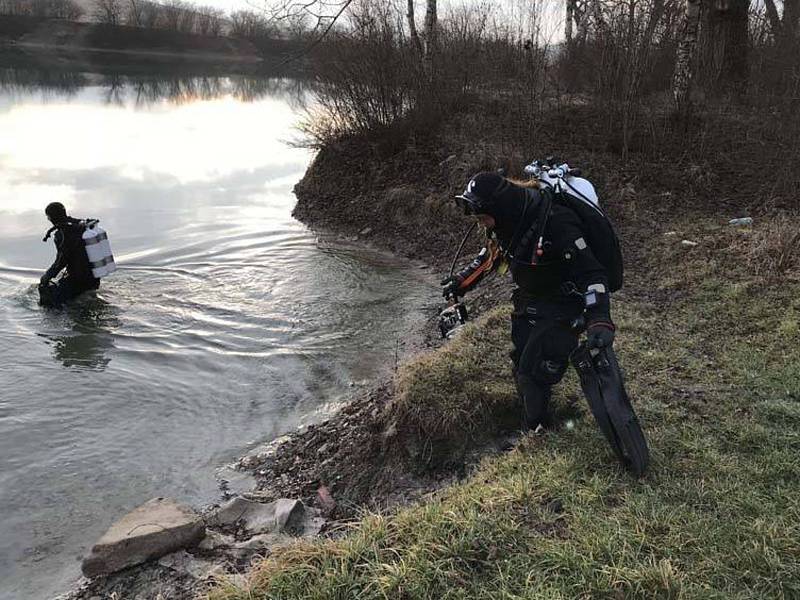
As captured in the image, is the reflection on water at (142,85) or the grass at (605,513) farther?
the reflection on water at (142,85)

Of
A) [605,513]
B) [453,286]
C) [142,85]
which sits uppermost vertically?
[142,85]

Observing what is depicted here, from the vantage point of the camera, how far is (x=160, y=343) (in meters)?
7.27

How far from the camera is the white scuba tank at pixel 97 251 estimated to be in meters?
8.28

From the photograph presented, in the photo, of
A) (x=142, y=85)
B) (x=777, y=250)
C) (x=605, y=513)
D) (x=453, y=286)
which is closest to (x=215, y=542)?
(x=453, y=286)

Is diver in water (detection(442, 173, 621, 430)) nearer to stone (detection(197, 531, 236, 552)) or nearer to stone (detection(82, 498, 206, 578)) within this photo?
stone (detection(197, 531, 236, 552))

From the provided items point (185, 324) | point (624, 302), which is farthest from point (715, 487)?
point (185, 324)

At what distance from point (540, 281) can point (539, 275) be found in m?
0.04

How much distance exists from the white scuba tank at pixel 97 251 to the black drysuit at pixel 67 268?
0.27 feet

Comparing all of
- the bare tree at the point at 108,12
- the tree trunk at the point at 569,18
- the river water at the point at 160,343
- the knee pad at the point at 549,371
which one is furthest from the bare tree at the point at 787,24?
the bare tree at the point at 108,12

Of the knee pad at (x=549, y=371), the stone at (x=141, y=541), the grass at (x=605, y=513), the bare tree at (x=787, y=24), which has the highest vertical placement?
the bare tree at (x=787, y=24)

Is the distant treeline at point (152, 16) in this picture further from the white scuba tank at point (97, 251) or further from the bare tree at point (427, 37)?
the white scuba tank at point (97, 251)

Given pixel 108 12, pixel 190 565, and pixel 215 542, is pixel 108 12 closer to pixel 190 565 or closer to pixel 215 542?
pixel 215 542

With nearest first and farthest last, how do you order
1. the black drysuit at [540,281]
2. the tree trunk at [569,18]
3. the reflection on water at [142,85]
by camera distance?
the black drysuit at [540,281]
the tree trunk at [569,18]
the reflection on water at [142,85]

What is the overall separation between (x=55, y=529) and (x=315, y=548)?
87.6 inches
